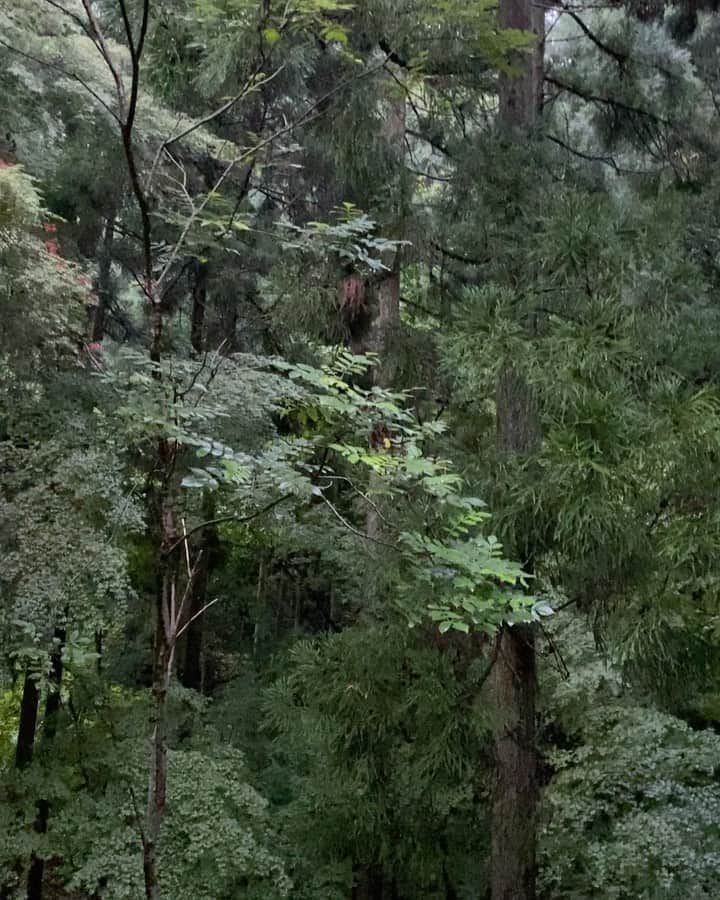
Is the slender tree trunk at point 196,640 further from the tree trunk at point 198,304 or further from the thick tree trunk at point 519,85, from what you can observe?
the thick tree trunk at point 519,85

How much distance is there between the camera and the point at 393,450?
8.75 ft

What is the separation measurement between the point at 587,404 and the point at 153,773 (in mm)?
1829

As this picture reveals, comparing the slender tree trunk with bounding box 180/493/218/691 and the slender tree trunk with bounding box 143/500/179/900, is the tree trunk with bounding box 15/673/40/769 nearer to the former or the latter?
the slender tree trunk with bounding box 180/493/218/691

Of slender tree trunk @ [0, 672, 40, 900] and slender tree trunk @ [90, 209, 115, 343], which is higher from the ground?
slender tree trunk @ [90, 209, 115, 343]

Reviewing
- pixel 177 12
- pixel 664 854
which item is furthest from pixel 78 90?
pixel 664 854

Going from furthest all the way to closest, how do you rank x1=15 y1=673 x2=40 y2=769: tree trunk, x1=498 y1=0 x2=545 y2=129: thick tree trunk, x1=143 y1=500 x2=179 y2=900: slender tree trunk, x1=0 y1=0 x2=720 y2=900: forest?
x1=15 y1=673 x2=40 y2=769: tree trunk → x1=498 y1=0 x2=545 y2=129: thick tree trunk → x1=0 y1=0 x2=720 y2=900: forest → x1=143 y1=500 x2=179 y2=900: slender tree trunk

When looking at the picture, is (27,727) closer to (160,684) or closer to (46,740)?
(46,740)

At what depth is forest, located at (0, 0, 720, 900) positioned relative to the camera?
8.00ft

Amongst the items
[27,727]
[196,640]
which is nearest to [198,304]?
[196,640]

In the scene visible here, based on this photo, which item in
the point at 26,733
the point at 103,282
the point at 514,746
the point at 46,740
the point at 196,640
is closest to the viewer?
the point at 514,746

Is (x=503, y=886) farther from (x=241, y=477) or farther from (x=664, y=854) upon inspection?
(x=241, y=477)

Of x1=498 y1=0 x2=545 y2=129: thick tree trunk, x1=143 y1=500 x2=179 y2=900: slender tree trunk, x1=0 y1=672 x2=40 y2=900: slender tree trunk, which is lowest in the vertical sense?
x1=0 y1=672 x2=40 y2=900: slender tree trunk

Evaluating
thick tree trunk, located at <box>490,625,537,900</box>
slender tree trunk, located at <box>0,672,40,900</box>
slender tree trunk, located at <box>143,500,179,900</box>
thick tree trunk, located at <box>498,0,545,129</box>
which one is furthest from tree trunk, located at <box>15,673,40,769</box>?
thick tree trunk, located at <box>498,0,545,129</box>

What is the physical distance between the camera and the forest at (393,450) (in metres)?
2.44
